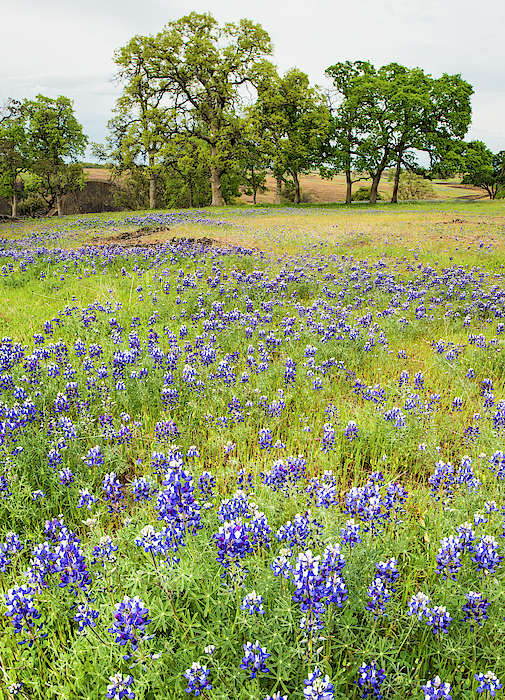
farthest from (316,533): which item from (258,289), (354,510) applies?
(258,289)

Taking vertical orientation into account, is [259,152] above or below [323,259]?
above

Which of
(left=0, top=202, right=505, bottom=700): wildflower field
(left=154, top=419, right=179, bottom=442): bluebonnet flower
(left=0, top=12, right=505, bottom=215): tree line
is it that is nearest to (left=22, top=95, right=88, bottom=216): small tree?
(left=0, top=12, right=505, bottom=215): tree line

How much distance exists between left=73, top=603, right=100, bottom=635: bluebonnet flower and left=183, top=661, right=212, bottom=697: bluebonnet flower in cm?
56

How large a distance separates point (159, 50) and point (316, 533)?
41589 millimetres

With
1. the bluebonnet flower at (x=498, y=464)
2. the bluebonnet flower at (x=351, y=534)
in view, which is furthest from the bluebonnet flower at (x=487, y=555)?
the bluebonnet flower at (x=498, y=464)

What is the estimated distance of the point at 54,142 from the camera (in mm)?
36844

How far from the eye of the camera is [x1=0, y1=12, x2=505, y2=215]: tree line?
112 feet

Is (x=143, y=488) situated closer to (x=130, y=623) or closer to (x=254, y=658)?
(x=130, y=623)

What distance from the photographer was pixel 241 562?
6.84 feet

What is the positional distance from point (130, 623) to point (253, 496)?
4.99 ft

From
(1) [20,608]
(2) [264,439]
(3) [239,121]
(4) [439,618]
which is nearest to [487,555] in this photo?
(4) [439,618]

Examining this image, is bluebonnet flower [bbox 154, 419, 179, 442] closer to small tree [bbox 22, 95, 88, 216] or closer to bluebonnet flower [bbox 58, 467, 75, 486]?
bluebonnet flower [bbox 58, 467, 75, 486]

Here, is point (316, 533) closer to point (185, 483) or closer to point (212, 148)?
point (185, 483)

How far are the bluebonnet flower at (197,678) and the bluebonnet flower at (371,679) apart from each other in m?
0.71
